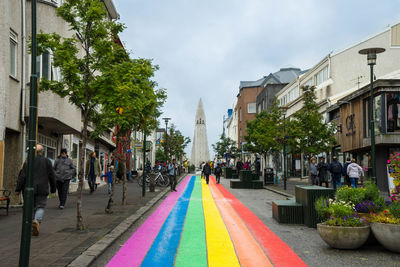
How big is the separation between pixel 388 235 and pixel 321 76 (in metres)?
31.6

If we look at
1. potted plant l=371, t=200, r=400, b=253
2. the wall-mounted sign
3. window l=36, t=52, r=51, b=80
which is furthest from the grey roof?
potted plant l=371, t=200, r=400, b=253

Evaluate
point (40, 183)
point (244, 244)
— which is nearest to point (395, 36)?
point (244, 244)

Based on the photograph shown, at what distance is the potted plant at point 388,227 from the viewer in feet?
22.7

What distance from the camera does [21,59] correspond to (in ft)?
49.9

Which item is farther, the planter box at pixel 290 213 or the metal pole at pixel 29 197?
the planter box at pixel 290 213

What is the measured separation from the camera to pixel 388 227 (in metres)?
6.98

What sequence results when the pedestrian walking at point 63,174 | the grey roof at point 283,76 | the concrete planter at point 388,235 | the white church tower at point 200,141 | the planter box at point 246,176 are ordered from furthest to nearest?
the white church tower at point 200,141, the grey roof at point 283,76, the planter box at point 246,176, the pedestrian walking at point 63,174, the concrete planter at point 388,235

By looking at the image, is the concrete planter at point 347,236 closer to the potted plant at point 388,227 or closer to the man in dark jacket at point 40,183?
the potted plant at point 388,227

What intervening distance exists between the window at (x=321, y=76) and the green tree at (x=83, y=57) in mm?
28484

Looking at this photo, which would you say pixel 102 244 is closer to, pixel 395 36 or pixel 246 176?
pixel 246 176

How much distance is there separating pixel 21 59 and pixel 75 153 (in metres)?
10.5

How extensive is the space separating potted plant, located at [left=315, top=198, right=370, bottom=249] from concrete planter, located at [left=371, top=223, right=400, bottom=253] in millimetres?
212

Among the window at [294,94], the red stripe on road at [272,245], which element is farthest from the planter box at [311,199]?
the window at [294,94]

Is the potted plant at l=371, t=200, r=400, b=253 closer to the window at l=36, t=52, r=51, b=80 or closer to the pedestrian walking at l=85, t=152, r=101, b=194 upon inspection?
the window at l=36, t=52, r=51, b=80
